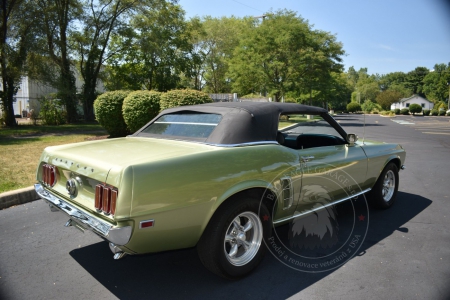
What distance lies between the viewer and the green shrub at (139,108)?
11.0 metres

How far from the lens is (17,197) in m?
4.97

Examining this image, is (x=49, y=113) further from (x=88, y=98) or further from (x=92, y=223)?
(x=92, y=223)

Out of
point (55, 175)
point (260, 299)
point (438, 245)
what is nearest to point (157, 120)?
point (55, 175)

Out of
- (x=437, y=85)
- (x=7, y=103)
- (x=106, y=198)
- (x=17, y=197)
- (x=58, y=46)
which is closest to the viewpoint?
(x=106, y=198)

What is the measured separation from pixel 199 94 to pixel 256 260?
8.31 m

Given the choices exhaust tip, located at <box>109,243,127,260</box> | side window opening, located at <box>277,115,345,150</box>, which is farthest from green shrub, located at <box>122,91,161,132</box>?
exhaust tip, located at <box>109,243,127,260</box>

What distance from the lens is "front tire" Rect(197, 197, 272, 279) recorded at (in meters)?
2.59

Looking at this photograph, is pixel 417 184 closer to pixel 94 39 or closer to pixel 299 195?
pixel 299 195

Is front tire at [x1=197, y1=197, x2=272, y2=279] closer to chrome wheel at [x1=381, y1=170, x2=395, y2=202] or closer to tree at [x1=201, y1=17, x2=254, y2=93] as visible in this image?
chrome wheel at [x1=381, y1=170, x2=395, y2=202]

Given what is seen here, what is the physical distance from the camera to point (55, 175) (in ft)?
10.0

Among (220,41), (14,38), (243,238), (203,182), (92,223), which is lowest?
(243,238)

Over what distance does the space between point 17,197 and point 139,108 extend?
6367 millimetres

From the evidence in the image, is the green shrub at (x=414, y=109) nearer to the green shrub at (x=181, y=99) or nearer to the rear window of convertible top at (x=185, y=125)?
the green shrub at (x=181, y=99)

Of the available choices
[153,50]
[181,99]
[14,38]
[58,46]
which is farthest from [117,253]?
[153,50]
